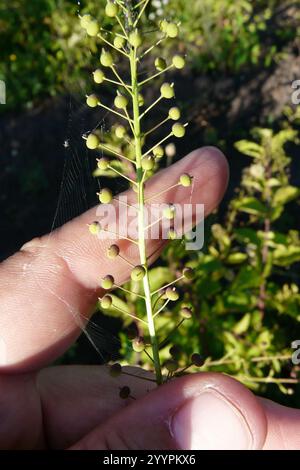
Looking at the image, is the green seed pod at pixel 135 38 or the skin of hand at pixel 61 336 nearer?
the green seed pod at pixel 135 38

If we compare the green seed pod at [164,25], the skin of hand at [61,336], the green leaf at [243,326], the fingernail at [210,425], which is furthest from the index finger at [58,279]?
the green leaf at [243,326]

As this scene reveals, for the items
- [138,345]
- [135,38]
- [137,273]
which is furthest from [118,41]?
[138,345]

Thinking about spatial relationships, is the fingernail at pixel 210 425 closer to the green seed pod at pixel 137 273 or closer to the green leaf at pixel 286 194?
the green seed pod at pixel 137 273

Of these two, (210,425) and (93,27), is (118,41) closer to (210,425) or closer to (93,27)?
(93,27)

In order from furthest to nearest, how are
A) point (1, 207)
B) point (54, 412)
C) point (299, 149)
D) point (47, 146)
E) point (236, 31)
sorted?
point (236, 31)
point (47, 146)
point (1, 207)
point (299, 149)
point (54, 412)

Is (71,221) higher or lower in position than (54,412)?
higher

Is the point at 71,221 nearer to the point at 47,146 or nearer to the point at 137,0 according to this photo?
the point at 137,0

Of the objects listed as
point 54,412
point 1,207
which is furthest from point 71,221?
point 1,207
